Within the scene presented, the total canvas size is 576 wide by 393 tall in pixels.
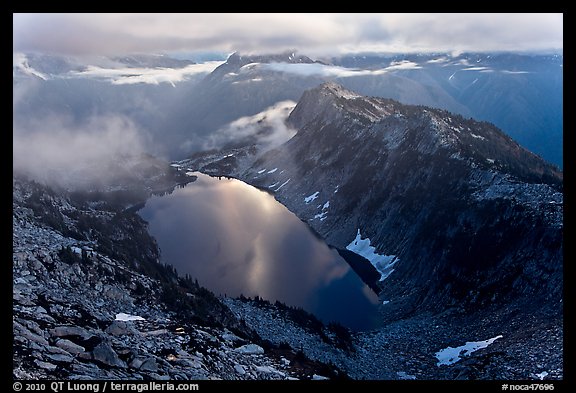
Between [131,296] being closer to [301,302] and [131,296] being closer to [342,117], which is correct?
[301,302]

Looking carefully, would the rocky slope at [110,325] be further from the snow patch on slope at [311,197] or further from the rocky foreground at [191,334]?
the snow patch on slope at [311,197]

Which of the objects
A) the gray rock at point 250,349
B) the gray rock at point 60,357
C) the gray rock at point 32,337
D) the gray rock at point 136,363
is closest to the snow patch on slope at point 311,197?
the gray rock at point 250,349

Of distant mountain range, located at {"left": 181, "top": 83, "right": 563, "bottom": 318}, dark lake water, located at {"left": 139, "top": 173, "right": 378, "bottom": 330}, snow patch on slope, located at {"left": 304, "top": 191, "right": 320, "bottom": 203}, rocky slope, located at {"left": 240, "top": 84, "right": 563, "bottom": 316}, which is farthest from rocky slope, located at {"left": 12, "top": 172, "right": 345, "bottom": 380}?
snow patch on slope, located at {"left": 304, "top": 191, "right": 320, "bottom": 203}

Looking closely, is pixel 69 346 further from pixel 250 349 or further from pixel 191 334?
pixel 250 349

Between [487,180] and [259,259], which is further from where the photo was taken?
[259,259]
